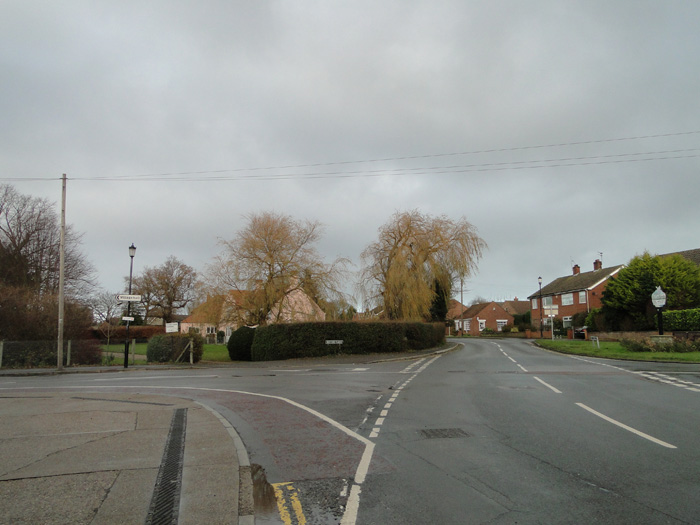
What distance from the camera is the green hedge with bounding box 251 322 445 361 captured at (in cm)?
2952

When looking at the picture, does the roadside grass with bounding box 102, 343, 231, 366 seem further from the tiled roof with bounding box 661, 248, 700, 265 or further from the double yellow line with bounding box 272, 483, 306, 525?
the tiled roof with bounding box 661, 248, 700, 265

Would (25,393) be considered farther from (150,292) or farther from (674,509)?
(150,292)

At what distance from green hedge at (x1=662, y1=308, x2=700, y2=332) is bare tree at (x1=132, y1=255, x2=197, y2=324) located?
55327 millimetres

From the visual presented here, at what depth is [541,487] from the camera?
5055mm

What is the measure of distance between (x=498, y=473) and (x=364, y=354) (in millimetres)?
25696

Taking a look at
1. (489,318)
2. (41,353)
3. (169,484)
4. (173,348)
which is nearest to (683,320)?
(173,348)

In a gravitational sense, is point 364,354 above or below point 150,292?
below

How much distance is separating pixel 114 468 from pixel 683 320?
41.5 m

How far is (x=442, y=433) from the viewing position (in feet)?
25.3

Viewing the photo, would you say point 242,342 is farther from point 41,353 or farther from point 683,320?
point 683,320

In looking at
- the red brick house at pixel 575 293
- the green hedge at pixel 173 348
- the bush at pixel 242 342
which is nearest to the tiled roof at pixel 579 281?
the red brick house at pixel 575 293

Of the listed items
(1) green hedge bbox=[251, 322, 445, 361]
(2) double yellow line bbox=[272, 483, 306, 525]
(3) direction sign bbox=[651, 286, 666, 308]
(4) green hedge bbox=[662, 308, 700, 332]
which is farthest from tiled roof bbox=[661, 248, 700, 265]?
(2) double yellow line bbox=[272, 483, 306, 525]

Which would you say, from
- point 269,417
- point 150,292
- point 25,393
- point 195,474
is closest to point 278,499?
point 195,474

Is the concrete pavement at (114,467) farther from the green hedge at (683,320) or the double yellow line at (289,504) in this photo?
the green hedge at (683,320)
